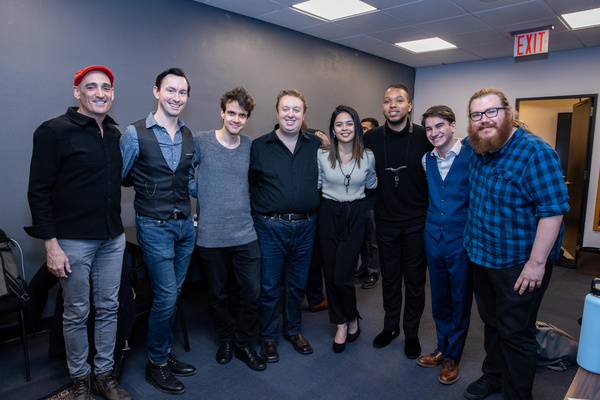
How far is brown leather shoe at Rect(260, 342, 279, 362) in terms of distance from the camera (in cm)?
257

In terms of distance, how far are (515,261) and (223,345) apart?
180 centimetres

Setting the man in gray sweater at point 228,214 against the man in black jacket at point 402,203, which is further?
the man in black jacket at point 402,203

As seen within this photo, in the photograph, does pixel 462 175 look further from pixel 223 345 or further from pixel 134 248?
pixel 134 248

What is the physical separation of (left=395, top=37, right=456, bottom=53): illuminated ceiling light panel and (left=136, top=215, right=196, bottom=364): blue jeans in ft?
13.8

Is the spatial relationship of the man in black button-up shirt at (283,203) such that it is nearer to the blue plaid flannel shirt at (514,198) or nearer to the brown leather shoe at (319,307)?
the brown leather shoe at (319,307)

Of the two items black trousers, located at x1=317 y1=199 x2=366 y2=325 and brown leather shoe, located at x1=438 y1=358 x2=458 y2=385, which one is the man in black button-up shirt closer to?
black trousers, located at x1=317 y1=199 x2=366 y2=325

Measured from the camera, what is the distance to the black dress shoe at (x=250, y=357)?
2.47 metres

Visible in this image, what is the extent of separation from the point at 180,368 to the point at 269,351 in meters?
0.56

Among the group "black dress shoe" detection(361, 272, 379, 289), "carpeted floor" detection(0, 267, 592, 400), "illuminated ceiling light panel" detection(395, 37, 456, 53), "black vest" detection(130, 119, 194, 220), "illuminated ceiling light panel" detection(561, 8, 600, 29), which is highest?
"illuminated ceiling light panel" detection(395, 37, 456, 53)

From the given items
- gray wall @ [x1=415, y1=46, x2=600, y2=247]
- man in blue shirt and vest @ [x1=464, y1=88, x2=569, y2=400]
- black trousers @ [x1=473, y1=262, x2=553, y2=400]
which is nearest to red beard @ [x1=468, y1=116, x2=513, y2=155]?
man in blue shirt and vest @ [x1=464, y1=88, x2=569, y2=400]

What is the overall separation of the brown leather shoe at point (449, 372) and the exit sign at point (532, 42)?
12.4 feet

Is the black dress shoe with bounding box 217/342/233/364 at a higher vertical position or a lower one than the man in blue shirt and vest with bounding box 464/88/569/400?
lower

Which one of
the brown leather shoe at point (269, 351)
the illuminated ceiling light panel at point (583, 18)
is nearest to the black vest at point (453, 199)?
the brown leather shoe at point (269, 351)

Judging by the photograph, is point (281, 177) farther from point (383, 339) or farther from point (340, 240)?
point (383, 339)
